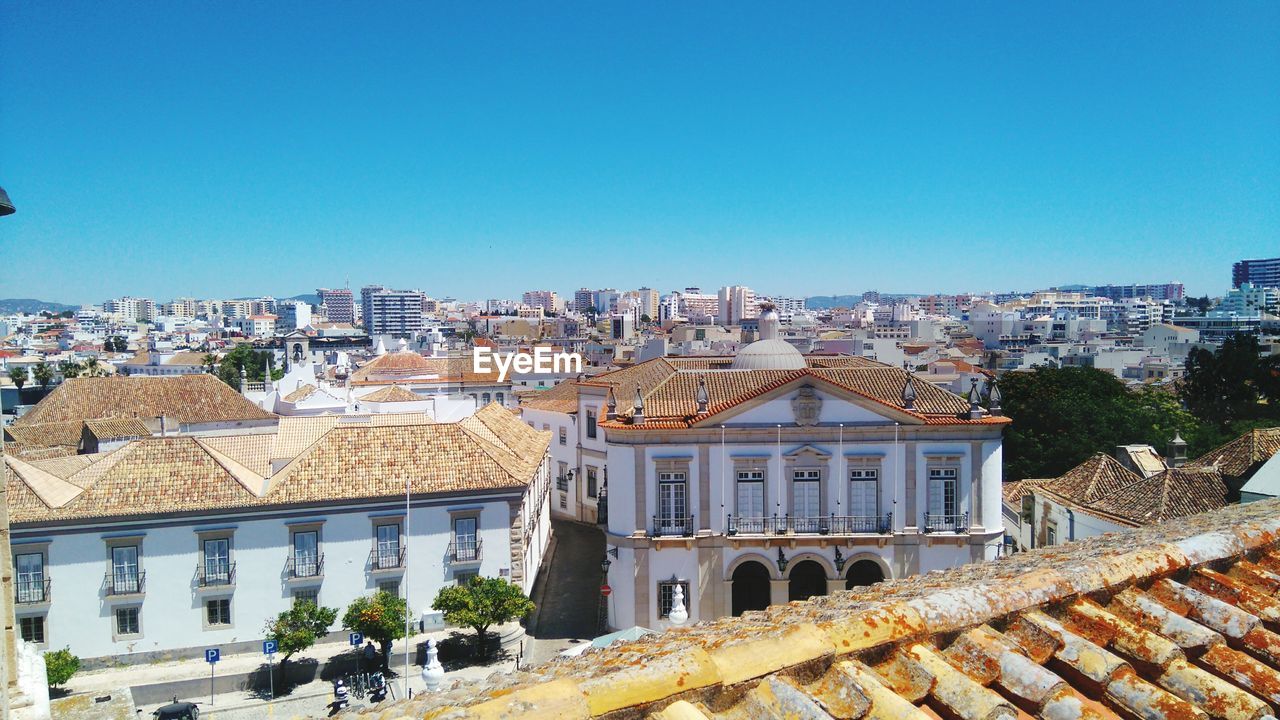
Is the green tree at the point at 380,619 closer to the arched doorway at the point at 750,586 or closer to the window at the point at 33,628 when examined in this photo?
the window at the point at 33,628

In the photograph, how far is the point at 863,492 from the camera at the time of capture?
22141mm

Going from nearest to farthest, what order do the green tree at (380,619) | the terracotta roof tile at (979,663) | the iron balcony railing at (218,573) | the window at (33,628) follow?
the terracotta roof tile at (979,663) < the window at (33,628) < the green tree at (380,619) < the iron balcony railing at (218,573)

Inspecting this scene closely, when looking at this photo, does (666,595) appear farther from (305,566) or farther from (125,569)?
(125,569)

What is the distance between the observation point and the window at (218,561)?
21.5 m

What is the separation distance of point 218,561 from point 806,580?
48.3ft

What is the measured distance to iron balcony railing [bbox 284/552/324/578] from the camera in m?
21.9

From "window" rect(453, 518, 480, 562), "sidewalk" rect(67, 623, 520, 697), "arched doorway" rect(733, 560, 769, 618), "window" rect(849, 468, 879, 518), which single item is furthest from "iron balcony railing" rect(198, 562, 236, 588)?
"window" rect(849, 468, 879, 518)

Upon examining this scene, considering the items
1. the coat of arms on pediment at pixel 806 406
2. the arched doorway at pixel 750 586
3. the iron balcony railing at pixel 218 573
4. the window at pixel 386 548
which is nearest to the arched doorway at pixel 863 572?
the arched doorway at pixel 750 586

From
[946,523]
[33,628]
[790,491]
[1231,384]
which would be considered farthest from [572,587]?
[1231,384]

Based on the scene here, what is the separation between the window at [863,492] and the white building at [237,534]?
28.2ft

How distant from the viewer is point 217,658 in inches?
784

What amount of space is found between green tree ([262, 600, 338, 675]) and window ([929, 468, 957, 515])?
49.4ft

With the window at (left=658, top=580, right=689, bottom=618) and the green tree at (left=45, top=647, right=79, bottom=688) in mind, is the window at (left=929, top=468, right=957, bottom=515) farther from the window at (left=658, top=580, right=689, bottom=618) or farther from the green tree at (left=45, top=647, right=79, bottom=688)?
the green tree at (left=45, top=647, right=79, bottom=688)

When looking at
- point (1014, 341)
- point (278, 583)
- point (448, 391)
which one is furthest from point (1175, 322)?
point (278, 583)
